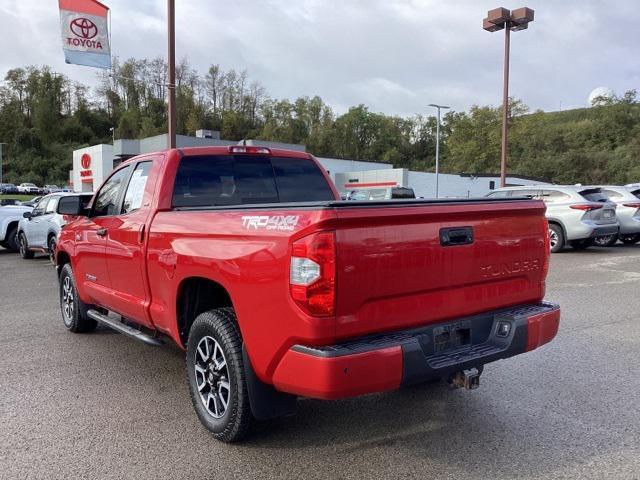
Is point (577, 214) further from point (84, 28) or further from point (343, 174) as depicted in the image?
point (343, 174)

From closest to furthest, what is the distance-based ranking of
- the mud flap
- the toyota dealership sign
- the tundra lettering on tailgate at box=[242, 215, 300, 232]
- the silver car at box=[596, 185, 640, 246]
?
1. the tundra lettering on tailgate at box=[242, 215, 300, 232]
2. the mud flap
3. the toyota dealership sign
4. the silver car at box=[596, 185, 640, 246]

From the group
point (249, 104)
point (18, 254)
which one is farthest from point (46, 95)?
point (18, 254)

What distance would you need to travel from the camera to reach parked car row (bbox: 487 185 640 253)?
1302 cm

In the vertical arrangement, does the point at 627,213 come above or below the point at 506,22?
below

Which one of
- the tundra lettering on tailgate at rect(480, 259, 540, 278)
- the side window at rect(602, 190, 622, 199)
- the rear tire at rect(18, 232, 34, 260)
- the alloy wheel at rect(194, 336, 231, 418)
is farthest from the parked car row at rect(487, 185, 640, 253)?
the rear tire at rect(18, 232, 34, 260)

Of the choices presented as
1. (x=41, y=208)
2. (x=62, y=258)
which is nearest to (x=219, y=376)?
(x=62, y=258)

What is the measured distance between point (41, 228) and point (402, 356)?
12.3 meters

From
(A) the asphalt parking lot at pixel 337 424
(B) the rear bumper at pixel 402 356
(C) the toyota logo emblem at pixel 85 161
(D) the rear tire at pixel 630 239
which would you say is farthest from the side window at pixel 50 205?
(C) the toyota logo emblem at pixel 85 161

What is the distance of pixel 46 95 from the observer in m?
117

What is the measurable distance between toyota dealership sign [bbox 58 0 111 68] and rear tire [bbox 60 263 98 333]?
28.5ft

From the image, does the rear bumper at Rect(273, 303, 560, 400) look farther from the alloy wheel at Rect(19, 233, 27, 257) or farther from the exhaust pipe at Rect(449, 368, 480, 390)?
the alloy wheel at Rect(19, 233, 27, 257)

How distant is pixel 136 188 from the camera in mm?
4707

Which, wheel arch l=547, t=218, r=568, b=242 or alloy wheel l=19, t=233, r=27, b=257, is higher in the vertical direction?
wheel arch l=547, t=218, r=568, b=242

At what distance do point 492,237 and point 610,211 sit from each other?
38.3 feet
